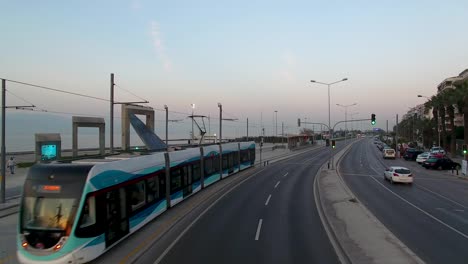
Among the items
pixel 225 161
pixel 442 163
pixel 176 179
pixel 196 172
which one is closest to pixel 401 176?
pixel 225 161

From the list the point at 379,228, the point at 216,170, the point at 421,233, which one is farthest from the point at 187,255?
the point at 216,170

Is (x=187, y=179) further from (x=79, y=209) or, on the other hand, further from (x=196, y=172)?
(x=79, y=209)

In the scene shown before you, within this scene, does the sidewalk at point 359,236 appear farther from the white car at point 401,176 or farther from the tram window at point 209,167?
the white car at point 401,176

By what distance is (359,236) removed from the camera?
13953mm

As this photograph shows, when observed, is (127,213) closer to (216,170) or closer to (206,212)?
(206,212)

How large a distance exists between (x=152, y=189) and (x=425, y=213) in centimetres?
1235

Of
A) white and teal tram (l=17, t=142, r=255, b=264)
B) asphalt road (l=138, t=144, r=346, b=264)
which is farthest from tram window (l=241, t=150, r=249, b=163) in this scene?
white and teal tram (l=17, t=142, r=255, b=264)

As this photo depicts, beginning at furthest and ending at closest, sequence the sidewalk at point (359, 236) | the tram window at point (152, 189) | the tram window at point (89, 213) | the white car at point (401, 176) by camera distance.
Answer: the white car at point (401, 176) → the tram window at point (152, 189) → the sidewalk at point (359, 236) → the tram window at point (89, 213)

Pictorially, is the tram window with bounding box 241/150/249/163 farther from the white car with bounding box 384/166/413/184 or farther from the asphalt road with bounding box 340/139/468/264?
the white car with bounding box 384/166/413/184

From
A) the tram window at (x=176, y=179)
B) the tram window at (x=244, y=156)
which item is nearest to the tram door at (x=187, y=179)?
the tram window at (x=176, y=179)

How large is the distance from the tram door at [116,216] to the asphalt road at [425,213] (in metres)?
8.73

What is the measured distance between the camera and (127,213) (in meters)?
14.0

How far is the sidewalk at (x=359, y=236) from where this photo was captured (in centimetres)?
1141

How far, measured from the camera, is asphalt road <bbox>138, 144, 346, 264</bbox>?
39.6ft
